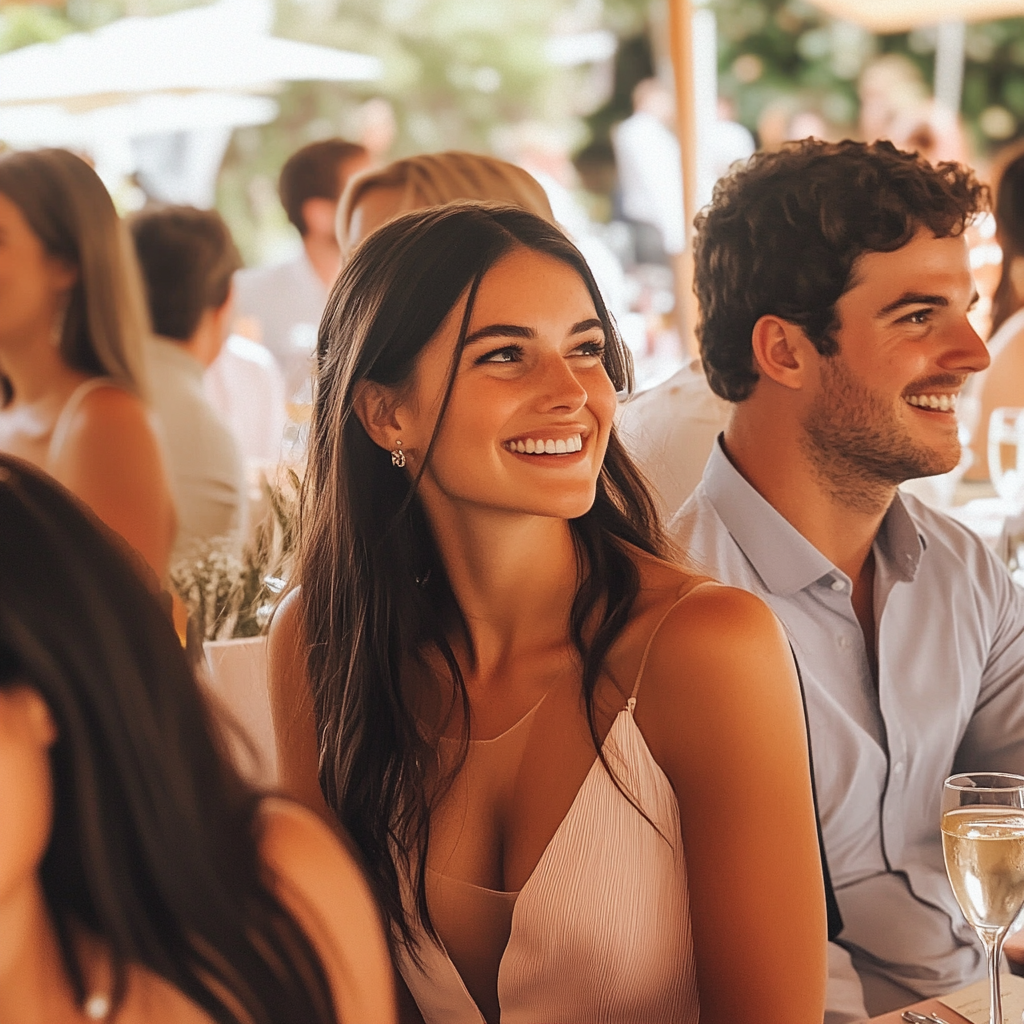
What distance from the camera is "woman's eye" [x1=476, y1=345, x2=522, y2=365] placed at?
1533 mm

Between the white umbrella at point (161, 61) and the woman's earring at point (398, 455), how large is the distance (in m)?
5.32

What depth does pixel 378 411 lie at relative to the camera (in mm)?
1628

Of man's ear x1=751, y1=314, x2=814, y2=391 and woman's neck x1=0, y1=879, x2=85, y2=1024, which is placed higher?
man's ear x1=751, y1=314, x2=814, y2=391

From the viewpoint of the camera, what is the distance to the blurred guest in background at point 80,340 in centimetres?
276

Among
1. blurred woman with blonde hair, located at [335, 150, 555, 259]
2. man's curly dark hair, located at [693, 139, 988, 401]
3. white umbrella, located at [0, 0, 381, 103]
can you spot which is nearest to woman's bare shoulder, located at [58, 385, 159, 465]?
blurred woman with blonde hair, located at [335, 150, 555, 259]

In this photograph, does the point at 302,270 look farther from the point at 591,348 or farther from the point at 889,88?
the point at 889,88

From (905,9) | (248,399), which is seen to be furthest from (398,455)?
(905,9)

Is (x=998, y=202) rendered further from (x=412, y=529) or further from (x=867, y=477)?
(x=412, y=529)

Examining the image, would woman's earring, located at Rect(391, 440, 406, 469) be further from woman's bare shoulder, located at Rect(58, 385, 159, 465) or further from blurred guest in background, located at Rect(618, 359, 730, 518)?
woman's bare shoulder, located at Rect(58, 385, 159, 465)

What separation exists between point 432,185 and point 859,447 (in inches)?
48.9

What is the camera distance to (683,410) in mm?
2467

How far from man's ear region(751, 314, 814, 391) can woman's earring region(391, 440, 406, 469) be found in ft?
1.93

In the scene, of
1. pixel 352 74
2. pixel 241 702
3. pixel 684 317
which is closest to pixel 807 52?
pixel 352 74

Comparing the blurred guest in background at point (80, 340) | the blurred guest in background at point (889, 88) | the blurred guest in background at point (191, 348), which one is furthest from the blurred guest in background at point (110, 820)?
the blurred guest in background at point (889, 88)
